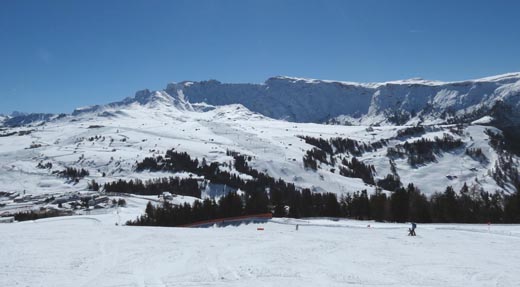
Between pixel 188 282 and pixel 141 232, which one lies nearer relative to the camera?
pixel 188 282

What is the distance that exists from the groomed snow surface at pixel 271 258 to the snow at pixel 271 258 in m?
0.07

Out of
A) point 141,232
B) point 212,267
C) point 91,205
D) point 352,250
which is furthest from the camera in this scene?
point 91,205

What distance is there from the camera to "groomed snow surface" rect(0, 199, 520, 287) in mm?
24641

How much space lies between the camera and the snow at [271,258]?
24641mm

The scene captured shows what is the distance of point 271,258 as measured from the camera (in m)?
31.3

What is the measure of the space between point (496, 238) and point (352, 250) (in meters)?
16.0

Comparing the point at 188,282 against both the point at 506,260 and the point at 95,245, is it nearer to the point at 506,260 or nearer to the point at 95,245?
the point at 95,245

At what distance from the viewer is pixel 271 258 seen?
1232 inches

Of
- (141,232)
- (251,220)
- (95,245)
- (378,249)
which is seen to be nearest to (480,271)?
(378,249)

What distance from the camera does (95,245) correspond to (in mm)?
39812

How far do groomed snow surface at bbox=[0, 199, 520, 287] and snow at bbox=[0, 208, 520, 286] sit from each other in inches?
2.6

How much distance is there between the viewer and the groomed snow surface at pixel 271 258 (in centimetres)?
2464

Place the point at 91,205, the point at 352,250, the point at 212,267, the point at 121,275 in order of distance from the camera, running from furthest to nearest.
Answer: the point at 91,205
the point at 352,250
the point at 212,267
the point at 121,275

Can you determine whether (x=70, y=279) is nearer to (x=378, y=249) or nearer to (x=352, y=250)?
(x=352, y=250)
